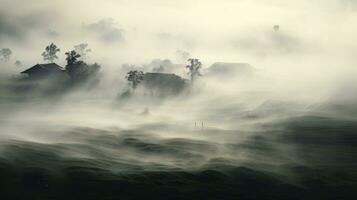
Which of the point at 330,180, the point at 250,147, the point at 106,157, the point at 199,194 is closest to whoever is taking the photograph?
the point at 199,194

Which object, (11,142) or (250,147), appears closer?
(11,142)

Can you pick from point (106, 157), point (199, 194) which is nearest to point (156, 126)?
point (106, 157)

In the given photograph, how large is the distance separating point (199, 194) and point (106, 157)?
113 feet

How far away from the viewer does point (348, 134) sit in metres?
157

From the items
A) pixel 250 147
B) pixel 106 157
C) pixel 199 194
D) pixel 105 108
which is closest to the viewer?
pixel 199 194

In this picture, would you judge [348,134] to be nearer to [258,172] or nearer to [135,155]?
[258,172]

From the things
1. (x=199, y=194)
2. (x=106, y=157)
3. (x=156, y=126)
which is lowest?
(x=199, y=194)

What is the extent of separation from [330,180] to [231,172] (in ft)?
72.6

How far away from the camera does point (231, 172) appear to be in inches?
4584

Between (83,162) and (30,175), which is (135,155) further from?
(30,175)

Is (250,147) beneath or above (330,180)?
above

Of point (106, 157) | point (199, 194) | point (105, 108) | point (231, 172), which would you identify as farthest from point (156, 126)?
point (199, 194)

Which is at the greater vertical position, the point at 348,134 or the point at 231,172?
the point at 348,134

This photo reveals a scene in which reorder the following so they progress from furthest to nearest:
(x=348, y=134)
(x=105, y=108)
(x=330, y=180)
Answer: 1. (x=105, y=108)
2. (x=348, y=134)
3. (x=330, y=180)
